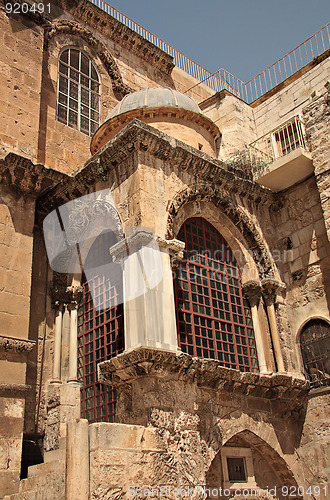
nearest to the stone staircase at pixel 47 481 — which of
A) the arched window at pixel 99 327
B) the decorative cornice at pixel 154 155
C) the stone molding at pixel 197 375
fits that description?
the stone molding at pixel 197 375

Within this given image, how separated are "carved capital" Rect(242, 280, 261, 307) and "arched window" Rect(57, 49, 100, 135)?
18.8 feet

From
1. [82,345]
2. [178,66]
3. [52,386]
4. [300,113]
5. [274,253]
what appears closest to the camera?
[52,386]

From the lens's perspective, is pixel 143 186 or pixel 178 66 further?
pixel 178 66

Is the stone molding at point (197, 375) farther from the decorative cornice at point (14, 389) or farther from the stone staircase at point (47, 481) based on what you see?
the stone staircase at point (47, 481)

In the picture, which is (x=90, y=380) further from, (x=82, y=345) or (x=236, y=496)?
(x=236, y=496)

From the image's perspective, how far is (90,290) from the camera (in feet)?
35.2

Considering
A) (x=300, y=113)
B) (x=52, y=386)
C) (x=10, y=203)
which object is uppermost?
(x=300, y=113)

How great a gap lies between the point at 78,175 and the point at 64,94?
3.65 meters

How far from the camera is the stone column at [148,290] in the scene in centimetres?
809

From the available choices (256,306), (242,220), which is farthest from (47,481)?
(242,220)

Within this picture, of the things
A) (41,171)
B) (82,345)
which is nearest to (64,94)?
(41,171)

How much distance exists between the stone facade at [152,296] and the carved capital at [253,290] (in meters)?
0.03

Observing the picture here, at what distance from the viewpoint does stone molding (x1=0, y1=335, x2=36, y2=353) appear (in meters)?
8.83

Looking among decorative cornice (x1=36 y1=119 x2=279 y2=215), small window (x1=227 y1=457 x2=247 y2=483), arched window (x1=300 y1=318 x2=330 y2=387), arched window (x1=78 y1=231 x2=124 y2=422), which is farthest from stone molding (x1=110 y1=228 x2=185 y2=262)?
small window (x1=227 y1=457 x2=247 y2=483)
